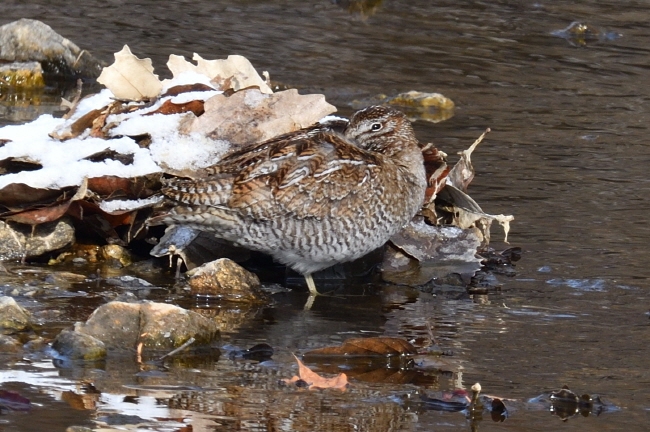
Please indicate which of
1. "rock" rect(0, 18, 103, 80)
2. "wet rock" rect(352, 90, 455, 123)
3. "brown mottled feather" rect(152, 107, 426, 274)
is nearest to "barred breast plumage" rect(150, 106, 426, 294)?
"brown mottled feather" rect(152, 107, 426, 274)

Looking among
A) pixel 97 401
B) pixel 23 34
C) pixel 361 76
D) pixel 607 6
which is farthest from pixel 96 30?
pixel 97 401

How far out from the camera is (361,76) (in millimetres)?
12734

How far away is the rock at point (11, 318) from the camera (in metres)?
5.50

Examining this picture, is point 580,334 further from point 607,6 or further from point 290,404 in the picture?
point 607,6

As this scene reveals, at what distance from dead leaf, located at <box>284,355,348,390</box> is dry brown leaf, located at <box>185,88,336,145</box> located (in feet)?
7.88

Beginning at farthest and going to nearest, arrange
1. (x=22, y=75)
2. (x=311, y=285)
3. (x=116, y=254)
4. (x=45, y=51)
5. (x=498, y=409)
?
(x=45, y=51) < (x=22, y=75) < (x=116, y=254) < (x=311, y=285) < (x=498, y=409)

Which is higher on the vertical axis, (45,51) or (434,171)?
(45,51)

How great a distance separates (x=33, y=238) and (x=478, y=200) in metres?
2.98

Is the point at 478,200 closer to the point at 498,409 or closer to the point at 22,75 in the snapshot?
the point at 498,409

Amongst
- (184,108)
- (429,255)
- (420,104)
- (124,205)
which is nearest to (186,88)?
(184,108)

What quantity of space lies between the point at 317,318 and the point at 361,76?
6741 mm

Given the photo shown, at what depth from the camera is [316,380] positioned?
4.96 meters

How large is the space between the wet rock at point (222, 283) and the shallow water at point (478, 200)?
0.19 m

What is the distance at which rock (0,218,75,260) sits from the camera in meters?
6.84
